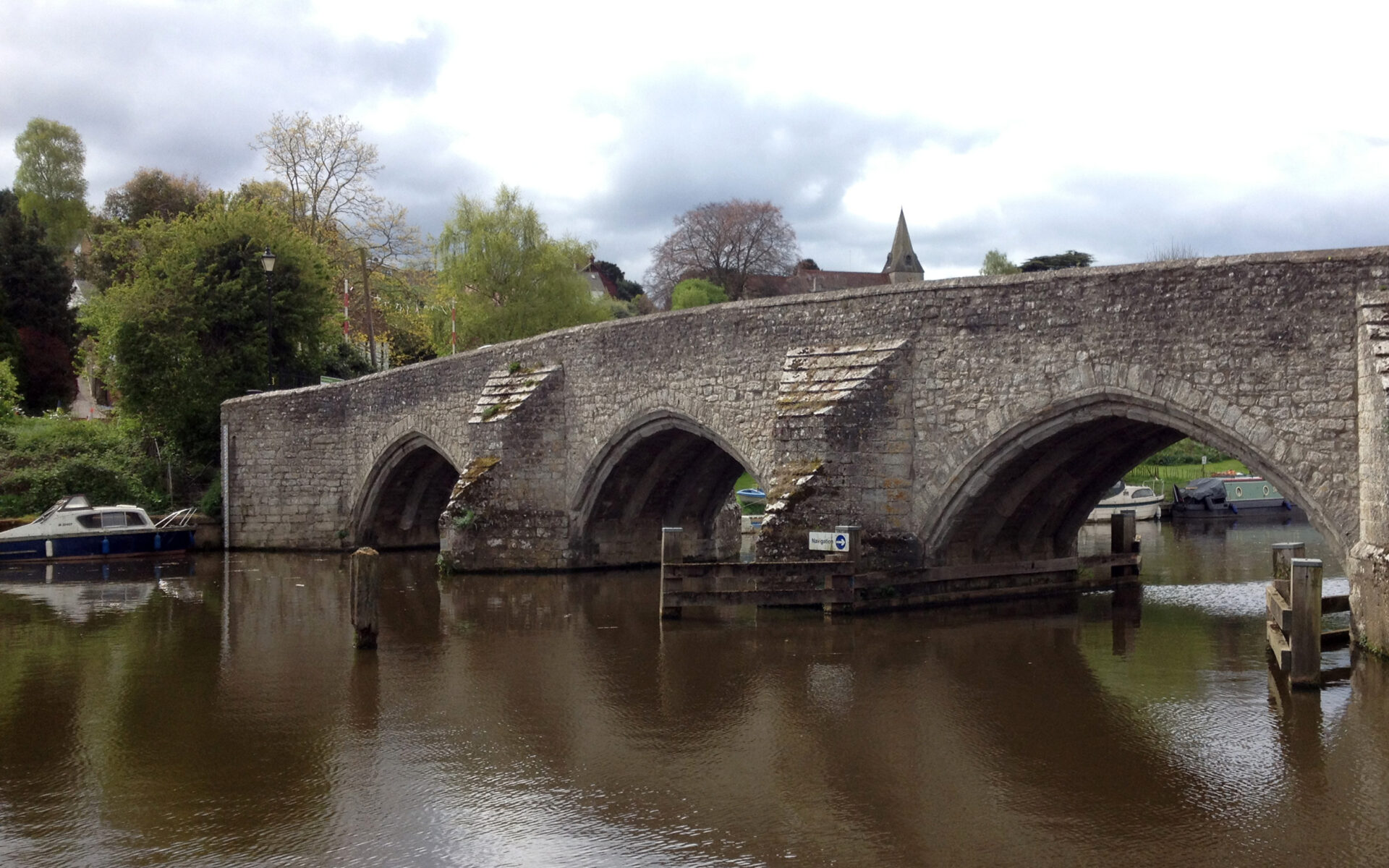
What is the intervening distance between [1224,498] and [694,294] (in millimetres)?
19166

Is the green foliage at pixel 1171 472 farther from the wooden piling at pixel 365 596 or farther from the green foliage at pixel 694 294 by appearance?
the wooden piling at pixel 365 596

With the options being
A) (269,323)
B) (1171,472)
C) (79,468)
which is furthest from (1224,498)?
(79,468)

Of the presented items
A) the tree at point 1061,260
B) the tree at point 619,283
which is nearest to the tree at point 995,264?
the tree at point 1061,260

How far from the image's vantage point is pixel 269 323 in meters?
24.0

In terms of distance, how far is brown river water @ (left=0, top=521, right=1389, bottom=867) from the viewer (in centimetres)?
570

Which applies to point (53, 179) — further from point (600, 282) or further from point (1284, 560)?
point (1284, 560)

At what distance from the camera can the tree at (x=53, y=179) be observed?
159 feet

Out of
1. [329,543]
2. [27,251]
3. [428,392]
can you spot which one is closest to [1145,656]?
[428,392]

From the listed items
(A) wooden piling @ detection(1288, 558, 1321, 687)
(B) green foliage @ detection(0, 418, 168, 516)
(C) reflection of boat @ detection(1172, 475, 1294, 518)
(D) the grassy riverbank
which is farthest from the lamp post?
(C) reflection of boat @ detection(1172, 475, 1294, 518)

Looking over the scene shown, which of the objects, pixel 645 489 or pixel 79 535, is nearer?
pixel 645 489

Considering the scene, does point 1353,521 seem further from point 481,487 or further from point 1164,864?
point 481,487

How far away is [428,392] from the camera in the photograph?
19969 mm

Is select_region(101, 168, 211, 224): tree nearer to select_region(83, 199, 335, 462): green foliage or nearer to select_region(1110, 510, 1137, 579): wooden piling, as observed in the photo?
select_region(83, 199, 335, 462): green foliage

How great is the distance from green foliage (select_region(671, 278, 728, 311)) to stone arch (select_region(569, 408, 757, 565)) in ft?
75.4
